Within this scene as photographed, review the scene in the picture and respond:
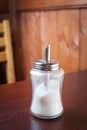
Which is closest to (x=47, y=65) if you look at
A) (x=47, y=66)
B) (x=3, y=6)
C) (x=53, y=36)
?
(x=47, y=66)

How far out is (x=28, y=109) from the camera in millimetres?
662

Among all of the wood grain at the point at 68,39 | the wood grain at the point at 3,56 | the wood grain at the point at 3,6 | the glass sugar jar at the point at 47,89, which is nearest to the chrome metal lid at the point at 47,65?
the glass sugar jar at the point at 47,89

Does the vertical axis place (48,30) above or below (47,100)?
above

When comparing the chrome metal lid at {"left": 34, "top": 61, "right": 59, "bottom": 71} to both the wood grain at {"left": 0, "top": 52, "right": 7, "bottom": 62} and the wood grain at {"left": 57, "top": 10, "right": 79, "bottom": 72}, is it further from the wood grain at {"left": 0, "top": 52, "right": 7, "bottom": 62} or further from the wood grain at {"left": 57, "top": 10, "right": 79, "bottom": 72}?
the wood grain at {"left": 57, "top": 10, "right": 79, "bottom": 72}

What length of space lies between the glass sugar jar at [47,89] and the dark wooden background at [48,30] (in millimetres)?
779

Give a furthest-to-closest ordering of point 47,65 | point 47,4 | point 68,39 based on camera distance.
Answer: point 47,4 < point 68,39 < point 47,65

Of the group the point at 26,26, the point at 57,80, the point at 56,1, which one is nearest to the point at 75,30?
the point at 56,1

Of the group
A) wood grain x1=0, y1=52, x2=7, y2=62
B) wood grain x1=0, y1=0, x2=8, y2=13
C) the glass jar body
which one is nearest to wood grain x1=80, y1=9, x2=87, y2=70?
wood grain x1=0, y1=52, x2=7, y2=62

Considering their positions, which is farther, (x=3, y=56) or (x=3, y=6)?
(x=3, y=6)

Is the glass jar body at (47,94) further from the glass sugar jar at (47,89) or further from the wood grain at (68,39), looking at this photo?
the wood grain at (68,39)

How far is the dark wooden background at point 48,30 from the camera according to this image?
4.55 feet

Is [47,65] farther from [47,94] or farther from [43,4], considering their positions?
[43,4]

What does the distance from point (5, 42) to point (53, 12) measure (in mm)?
420

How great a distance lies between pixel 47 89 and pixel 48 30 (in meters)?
1.09
